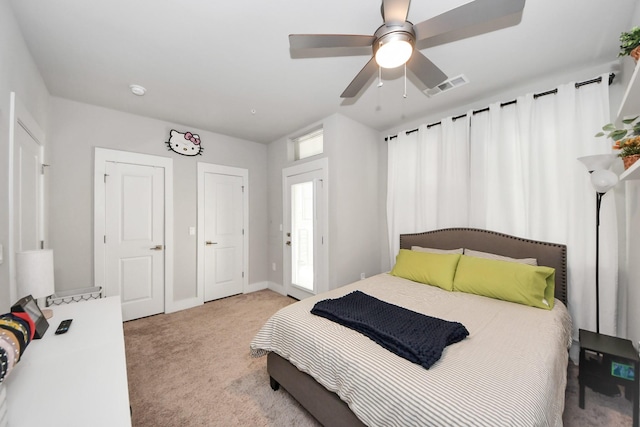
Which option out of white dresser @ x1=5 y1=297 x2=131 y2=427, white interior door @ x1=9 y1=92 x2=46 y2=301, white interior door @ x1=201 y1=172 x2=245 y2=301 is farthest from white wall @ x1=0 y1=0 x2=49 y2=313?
white interior door @ x1=201 y1=172 x2=245 y2=301

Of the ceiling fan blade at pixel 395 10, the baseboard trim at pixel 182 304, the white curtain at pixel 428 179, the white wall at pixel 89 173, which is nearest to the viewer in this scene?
the ceiling fan blade at pixel 395 10

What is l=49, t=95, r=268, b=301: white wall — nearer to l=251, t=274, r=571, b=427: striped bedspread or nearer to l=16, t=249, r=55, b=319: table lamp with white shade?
l=16, t=249, r=55, b=319: table lamp with white shade

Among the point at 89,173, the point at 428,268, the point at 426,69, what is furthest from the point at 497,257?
the point at 89,173

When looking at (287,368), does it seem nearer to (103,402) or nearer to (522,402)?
(103,402)

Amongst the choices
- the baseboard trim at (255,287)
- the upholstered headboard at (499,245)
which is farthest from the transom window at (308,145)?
the baseboard trim at (255,287)

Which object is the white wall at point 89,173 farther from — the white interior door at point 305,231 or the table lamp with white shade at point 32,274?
the table lamp with white shade at point 32,274

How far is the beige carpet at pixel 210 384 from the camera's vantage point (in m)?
1.62

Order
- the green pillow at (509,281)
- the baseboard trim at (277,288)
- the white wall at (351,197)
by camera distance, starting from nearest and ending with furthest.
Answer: the green pillow at (509,281)
the white wall at (351,197)
the baseboard trim at (277,288)

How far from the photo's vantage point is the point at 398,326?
150cm

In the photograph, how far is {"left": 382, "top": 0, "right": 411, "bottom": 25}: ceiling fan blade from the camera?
1240mm

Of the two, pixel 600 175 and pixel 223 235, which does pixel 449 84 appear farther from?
pixel 223 235

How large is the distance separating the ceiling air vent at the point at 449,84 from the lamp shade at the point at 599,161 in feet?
3.90

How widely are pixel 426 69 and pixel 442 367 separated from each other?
1.78 metres

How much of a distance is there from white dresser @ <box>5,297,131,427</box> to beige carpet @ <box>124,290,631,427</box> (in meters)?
0.79
